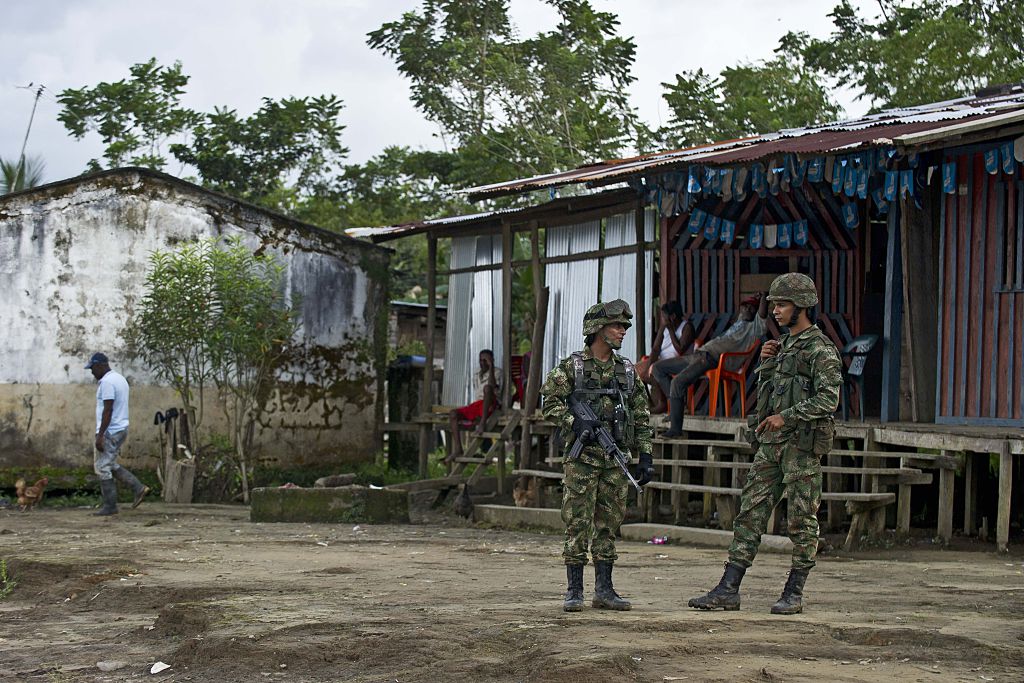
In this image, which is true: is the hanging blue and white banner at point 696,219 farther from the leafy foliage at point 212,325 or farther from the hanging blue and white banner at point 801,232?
the leafy foliage at point 212,325

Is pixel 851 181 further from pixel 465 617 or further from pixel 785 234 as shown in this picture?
pixel 465 617

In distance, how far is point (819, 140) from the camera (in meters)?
11.9

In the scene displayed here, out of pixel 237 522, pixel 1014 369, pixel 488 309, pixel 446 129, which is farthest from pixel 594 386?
pixel 446 129

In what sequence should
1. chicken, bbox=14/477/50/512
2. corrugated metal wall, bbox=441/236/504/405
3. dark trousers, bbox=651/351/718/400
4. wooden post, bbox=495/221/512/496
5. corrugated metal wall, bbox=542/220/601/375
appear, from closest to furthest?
dark trousers, bbox=651/351/718/400
chicken, bbox=14/477/50/512
corrugated metal wall, bbox=542/220/601/375
wooden post, bbox=495/221/512/496
corrugated metal wall, bbox=441/236/504/405

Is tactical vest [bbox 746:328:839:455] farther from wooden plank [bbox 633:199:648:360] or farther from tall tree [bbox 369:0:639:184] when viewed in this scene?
tall tree [bbox 369:0:639:184]

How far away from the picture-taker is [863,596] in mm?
8133

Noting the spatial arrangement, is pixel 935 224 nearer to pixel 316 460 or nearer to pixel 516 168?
pixel 316 460

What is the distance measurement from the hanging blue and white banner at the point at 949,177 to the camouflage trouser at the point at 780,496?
495cm

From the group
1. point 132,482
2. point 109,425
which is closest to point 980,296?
point 109,425

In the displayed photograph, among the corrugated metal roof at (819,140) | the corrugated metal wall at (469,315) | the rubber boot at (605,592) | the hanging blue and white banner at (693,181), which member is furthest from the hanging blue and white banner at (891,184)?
the corrugated metal wall at (469,315)

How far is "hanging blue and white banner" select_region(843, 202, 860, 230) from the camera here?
13.3m

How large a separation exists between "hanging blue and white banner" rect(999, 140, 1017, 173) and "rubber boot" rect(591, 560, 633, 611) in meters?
5.37

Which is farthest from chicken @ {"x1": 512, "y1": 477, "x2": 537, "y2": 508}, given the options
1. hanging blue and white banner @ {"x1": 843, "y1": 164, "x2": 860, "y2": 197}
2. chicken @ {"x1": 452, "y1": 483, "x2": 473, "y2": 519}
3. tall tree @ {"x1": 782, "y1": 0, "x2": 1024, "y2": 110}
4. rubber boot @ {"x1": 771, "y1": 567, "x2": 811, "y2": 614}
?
tall tree @ {"x1": 782, "y1": 0, "x2": 1024, "y2": 110}

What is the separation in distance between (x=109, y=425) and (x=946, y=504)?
27.0ft
